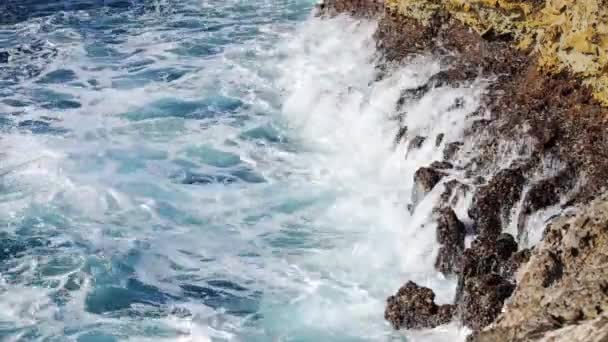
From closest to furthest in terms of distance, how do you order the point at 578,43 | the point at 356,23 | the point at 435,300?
the point at 435,300
the point at 578,43
the point at 356,23

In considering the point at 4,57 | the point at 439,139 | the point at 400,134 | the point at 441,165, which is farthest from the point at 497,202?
the point at 4,57

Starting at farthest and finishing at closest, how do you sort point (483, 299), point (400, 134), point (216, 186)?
point (216, 186) → point (400, 134) → point (483, 299)

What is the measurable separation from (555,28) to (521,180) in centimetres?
319

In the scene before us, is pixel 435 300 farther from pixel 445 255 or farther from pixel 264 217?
pixel 264 217

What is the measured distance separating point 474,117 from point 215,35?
12.3 metres

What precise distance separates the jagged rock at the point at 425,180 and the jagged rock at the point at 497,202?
1.03 meters

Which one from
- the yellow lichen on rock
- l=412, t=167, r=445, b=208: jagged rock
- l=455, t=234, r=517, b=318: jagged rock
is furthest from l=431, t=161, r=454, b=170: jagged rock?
l=455, t=234, r=517, b=318: jagged rock

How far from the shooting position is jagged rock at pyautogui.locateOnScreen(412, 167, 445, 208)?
1310 cm

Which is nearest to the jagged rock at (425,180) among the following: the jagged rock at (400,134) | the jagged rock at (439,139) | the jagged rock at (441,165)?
the jagged rock at (441,165)

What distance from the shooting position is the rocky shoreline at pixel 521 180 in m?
8.15

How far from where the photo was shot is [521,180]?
12070mm

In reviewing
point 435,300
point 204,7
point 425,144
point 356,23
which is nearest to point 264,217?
point 425,144

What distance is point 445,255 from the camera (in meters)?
11.9

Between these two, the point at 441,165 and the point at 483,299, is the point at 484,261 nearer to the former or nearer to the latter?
the point at 483,299
